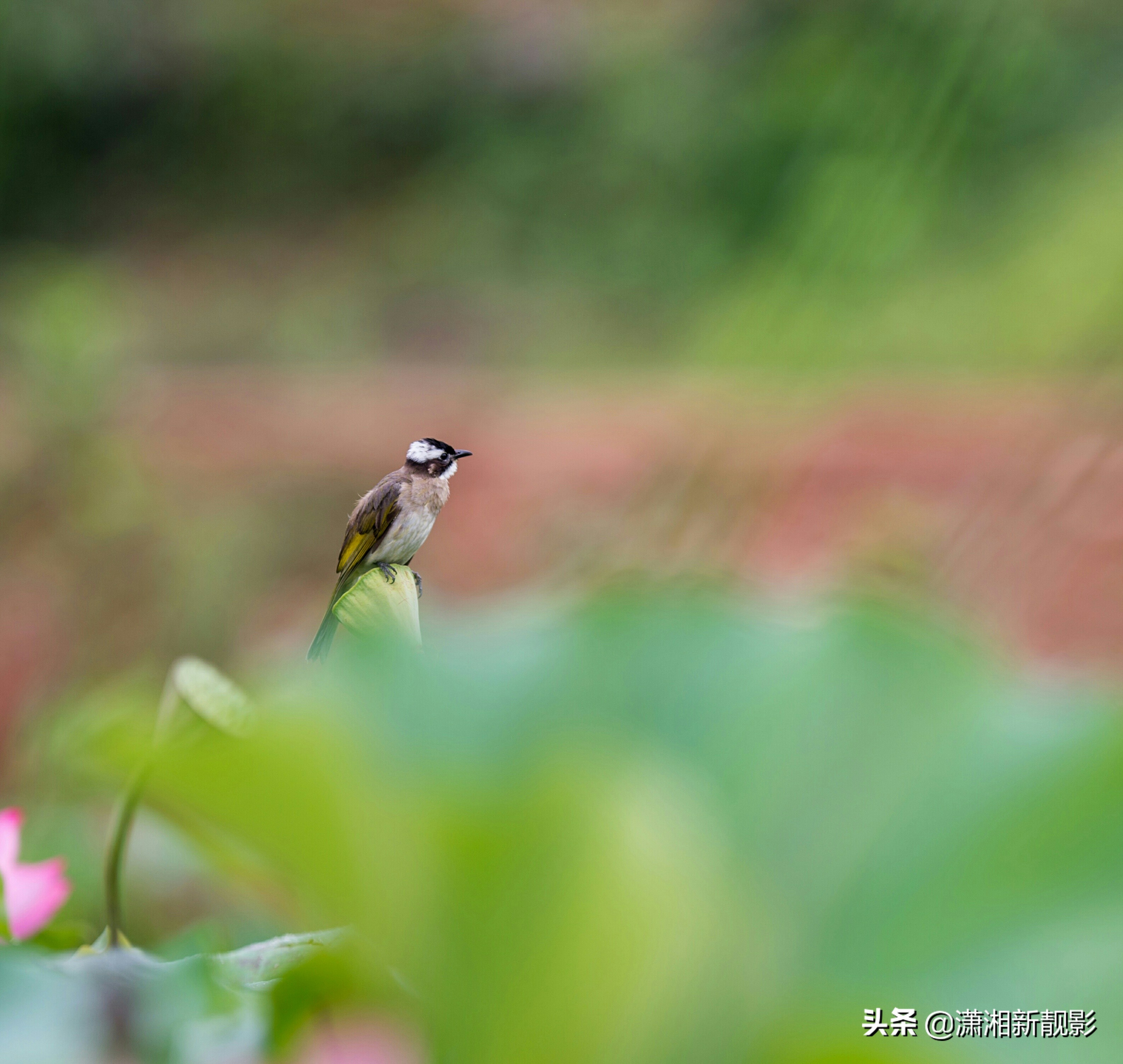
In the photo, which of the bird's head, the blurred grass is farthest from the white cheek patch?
A: the blurred grass

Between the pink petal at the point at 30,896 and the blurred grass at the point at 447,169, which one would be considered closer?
the pink petal at the point at 30,896

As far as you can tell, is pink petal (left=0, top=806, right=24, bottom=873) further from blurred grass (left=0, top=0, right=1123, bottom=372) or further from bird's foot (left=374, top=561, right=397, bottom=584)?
blurred grass (left=0, top=0, right=1123, bottom=372)

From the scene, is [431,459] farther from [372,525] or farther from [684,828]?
[684,828]

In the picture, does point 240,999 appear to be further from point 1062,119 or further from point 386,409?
point 386,409

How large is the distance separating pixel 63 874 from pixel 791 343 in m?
0.43

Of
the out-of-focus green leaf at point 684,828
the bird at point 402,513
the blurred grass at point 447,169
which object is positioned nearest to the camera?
the out-of-focus green leaf at point 684,828

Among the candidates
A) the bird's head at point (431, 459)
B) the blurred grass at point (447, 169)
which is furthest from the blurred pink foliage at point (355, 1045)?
the blurred grass at point (447, 169)

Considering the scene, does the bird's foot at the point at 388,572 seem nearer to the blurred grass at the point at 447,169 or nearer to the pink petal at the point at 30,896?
the pink petal at the point at 30,896

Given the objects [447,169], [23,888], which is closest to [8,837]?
[23,888]

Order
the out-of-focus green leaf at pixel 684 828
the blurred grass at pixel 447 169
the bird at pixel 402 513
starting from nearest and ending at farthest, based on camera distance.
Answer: the out-of-focus green leaf at pixel 684 828, the bird at pixel 402 513, the blurred grass at pixel 447 169

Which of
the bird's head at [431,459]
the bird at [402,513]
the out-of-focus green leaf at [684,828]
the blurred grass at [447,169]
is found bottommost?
the out-of-focus green leaf at [684,828]

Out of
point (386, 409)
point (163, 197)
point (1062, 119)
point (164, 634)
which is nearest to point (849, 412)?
point (1062, 119)

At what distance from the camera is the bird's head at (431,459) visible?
0.85ft

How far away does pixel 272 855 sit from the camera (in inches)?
6.5
